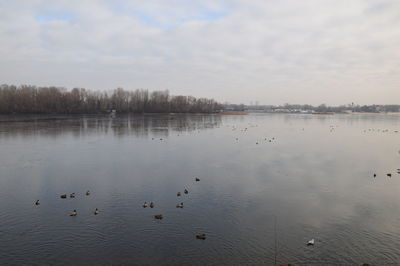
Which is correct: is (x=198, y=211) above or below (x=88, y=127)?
below

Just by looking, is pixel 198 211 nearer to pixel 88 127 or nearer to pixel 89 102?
pixel 88 127

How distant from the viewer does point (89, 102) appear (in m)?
116

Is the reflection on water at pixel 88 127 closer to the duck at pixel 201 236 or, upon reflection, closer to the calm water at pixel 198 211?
the calm water at pixel 198 211

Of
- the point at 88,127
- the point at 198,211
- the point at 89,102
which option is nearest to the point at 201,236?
the point at 198,211

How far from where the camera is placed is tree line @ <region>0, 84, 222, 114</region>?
96750 mm

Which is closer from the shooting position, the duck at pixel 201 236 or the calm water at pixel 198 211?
the calm water at pixel 198 211

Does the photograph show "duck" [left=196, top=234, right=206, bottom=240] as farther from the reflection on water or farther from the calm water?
the reflection on water

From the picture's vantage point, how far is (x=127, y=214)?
1343 cm

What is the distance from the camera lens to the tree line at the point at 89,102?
317 ft

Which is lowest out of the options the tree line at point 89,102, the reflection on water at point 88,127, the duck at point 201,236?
the duck at point 201,236

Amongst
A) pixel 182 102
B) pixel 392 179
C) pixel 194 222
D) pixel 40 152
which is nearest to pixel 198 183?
pixel 194 222

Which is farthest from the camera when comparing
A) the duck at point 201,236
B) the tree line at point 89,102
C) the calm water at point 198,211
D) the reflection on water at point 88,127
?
the tree line at point 89,102

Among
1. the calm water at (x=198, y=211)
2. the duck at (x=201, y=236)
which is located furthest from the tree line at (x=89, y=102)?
the duck at (x=201, y=236)

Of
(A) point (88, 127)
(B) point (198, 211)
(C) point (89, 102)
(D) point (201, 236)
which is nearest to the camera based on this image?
(D) point (201, 236)
